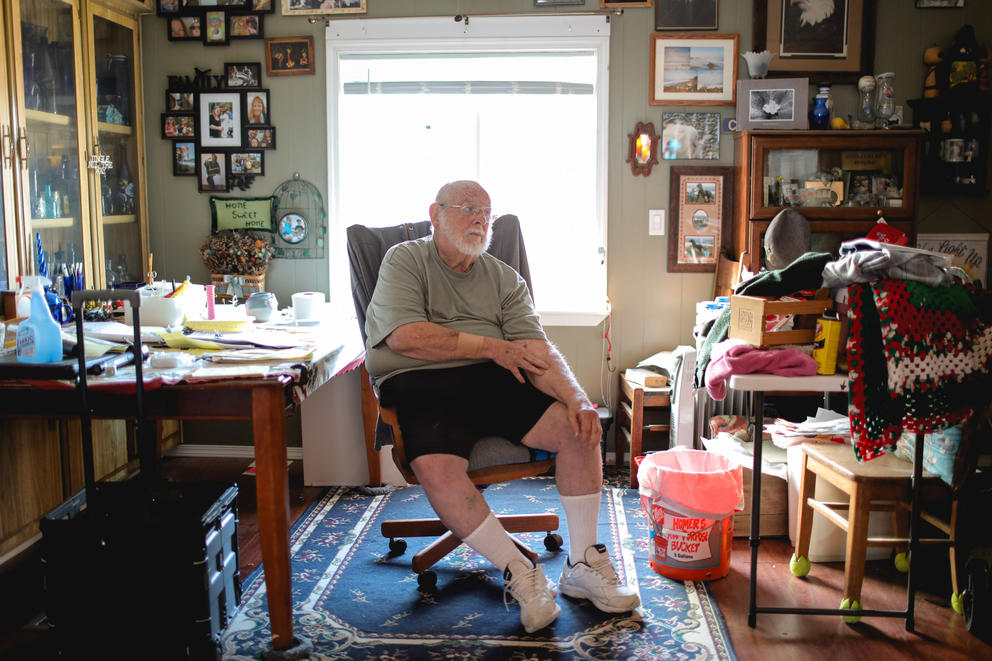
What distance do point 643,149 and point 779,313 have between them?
1.67 m

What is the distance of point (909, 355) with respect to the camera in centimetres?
197

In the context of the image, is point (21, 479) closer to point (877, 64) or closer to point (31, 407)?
point (31, 407)

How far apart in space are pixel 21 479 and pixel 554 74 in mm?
2633

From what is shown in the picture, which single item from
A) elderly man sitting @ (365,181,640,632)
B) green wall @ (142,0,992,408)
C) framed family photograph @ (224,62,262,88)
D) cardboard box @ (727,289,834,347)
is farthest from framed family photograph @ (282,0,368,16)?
cardboard box @ (727,289,834,347)

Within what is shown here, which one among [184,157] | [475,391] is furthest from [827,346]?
[184,157]

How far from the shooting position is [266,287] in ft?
12.6

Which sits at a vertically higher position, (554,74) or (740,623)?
(554,74)

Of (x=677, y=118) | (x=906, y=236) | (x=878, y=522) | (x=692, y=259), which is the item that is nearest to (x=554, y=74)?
(x=677, y=118)

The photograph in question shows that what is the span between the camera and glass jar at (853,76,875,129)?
3463 mm

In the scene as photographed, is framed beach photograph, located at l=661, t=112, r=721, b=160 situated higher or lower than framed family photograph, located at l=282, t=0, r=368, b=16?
lower

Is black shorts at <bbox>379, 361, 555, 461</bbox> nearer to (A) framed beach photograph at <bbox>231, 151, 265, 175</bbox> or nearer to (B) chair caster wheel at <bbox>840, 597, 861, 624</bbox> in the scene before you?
(B) chair caster wheel at <bbox>840, 597, 861, 624</bbox>

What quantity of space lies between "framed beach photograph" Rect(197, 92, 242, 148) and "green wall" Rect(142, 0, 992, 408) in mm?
150

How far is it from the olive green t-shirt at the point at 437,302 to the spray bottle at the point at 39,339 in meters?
0.83

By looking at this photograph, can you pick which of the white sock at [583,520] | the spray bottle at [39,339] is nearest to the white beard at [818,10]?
the white sock at [583,520]
